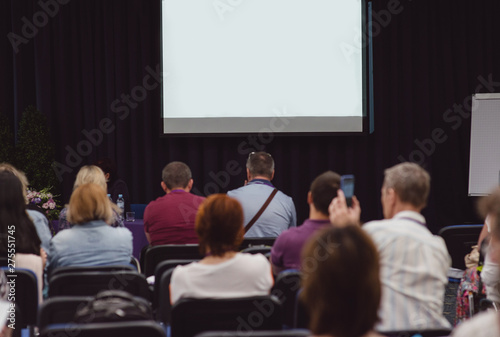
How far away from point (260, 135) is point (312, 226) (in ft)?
14.3

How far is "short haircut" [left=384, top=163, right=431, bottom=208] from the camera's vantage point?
261cm

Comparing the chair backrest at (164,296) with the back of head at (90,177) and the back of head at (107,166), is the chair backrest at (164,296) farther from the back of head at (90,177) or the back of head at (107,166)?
the back of head at (107,166)

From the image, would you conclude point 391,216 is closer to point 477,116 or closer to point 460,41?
point 477,116

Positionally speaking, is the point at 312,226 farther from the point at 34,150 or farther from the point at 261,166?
the point at 34,150

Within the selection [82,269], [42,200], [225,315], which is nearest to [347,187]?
[225,315]

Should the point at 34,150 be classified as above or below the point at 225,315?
above

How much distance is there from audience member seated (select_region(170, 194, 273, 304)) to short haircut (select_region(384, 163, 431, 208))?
2.23ft

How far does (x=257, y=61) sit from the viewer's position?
7.17 metres

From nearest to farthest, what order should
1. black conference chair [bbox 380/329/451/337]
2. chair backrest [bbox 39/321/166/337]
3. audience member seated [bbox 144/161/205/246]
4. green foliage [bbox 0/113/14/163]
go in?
1. chair backrest [bbox 39/321/166/337]
2. black conference chair [bbox 380/329/451/337]
3. audience member seated [bbox 144/161/205/246]
4. green foliage [bbox 0/113/14/163]

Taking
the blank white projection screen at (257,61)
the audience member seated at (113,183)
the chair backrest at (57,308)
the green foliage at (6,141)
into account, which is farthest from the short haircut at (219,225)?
the green foliage at (6,141)

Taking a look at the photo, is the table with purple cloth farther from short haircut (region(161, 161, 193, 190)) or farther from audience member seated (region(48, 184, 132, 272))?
audience member seated (region(48, 184, 132, 272))

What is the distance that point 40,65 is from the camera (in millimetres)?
7395

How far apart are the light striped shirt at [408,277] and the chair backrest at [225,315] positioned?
0.46m

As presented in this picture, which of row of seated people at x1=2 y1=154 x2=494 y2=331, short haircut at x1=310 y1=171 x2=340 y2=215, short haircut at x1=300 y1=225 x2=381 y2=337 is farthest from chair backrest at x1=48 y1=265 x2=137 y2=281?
short haircut at x1=300 y1=225 x2=381 y2=337
